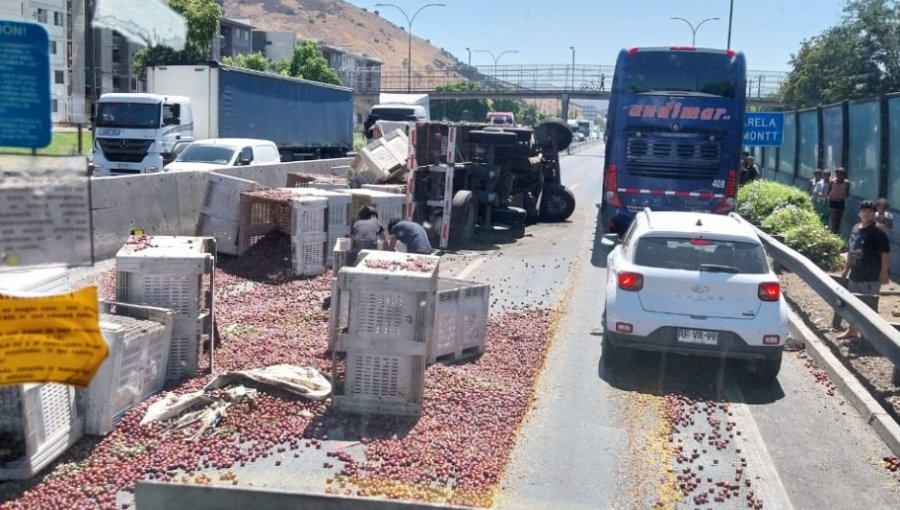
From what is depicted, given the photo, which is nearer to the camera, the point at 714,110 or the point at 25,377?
the point at 25,377

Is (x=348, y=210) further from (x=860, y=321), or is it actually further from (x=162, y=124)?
(x=162, y=124)

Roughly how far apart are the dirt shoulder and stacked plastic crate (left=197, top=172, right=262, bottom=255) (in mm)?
8556

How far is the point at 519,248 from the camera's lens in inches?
761

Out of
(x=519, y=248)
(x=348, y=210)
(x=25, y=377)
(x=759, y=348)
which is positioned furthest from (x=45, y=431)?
(x=519, y=248)

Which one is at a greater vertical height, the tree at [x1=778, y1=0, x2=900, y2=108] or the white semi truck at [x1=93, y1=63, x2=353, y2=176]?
the tree at [x1=778, y1=0, x2=900, y2=108]

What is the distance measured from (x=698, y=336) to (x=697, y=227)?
1.24 metres

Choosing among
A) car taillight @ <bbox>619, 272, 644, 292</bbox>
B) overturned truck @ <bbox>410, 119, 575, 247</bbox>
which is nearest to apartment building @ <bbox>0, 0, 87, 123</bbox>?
car taillight @ <bbox>619, 272, 644, 292</bbox>

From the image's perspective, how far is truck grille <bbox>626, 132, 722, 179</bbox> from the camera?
18.3 metres

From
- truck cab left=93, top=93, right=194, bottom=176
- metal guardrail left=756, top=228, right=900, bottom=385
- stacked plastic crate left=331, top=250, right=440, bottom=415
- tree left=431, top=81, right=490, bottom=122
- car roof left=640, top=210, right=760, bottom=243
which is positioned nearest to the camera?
stacked plastic crate left=331, top=250, right=440, bottom=415

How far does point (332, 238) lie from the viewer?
1490cm

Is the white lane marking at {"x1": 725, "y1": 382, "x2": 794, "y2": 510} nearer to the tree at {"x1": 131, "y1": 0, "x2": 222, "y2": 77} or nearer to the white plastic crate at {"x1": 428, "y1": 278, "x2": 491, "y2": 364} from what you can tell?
the white plastic crate at {"x1": 428, "y1": 278, "x2": 491, "y2": 364}

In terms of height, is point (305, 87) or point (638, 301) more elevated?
point (305, 87)

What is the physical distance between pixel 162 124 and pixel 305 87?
1070 centimetres

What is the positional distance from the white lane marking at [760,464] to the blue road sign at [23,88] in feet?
16.7
